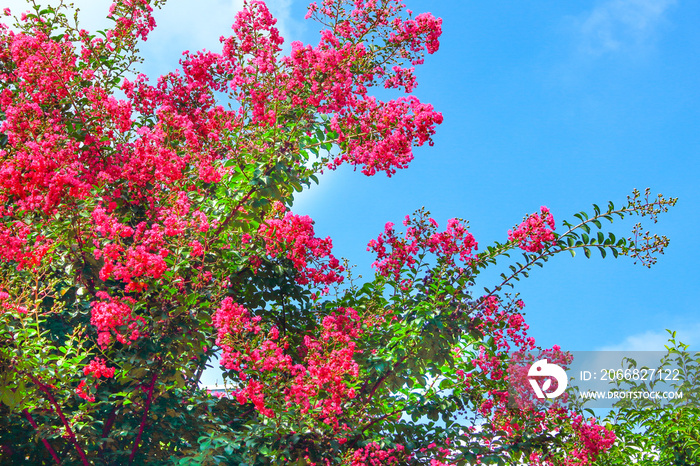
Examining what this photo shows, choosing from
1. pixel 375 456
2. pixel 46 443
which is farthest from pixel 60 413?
pixel 375 456

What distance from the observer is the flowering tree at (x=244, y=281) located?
588 centimetres

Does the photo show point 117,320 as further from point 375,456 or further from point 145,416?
point 375,456

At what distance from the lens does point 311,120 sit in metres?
6.70

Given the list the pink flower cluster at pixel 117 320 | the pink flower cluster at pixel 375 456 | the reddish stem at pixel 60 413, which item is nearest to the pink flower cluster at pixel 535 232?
the pink flower cluster at pixel 375 456

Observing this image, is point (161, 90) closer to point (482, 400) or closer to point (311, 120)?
point (311, 120)

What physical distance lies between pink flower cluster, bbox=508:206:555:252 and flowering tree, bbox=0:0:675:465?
0.02 metres

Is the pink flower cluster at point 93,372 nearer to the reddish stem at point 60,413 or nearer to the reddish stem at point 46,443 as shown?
the reddish stem at point 60,413

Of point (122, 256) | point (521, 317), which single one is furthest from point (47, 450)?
point (521, 317)

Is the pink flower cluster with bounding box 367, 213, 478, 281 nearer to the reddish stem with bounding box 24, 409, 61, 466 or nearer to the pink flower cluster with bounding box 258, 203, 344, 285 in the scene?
the pink flower cluster with bounding box 258, 203, 344, 285

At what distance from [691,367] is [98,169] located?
6.91 metres
